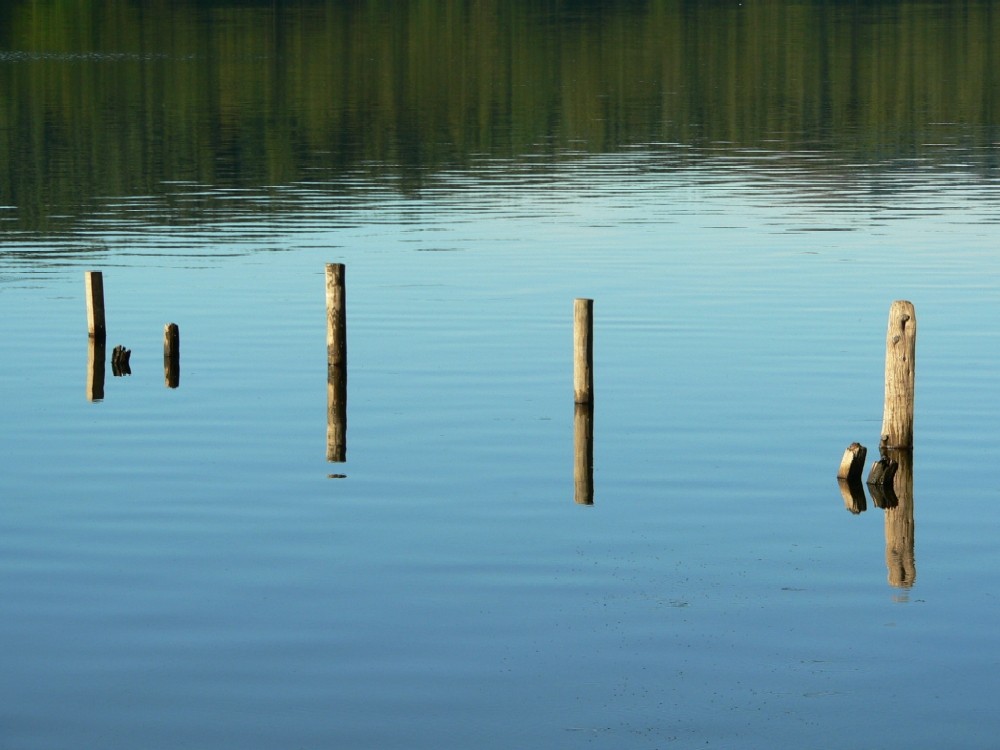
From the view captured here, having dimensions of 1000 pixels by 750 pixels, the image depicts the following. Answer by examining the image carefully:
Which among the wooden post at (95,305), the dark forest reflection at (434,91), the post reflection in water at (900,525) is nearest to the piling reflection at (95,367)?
the wooden post at (95,305)

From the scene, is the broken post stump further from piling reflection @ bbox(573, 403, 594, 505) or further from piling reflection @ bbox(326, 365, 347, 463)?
piling reflection @ bbox(573, 403, 594, 505)

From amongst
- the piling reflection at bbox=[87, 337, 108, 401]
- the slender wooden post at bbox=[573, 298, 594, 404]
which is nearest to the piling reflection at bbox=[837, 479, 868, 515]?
the slender wooden post at bbox=[573, 298, 594, 404]

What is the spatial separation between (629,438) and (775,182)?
142ft

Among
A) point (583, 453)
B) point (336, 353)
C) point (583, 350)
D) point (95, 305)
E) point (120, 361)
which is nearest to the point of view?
point (583, 453)

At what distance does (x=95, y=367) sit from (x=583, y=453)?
11.1 metres

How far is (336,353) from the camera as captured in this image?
32125mm

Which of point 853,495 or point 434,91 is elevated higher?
point 434,91

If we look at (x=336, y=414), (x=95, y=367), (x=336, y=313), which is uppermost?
(x=336, y=313)

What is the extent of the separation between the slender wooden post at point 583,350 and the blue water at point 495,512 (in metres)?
0.57

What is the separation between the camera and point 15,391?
33.8m

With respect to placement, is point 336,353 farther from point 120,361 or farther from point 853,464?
point 853,464

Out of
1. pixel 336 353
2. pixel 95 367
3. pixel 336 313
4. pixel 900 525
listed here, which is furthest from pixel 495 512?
pixel 95 367

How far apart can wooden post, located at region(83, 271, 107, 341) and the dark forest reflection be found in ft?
78.7

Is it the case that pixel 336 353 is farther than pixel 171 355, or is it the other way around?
pixel 171 355
